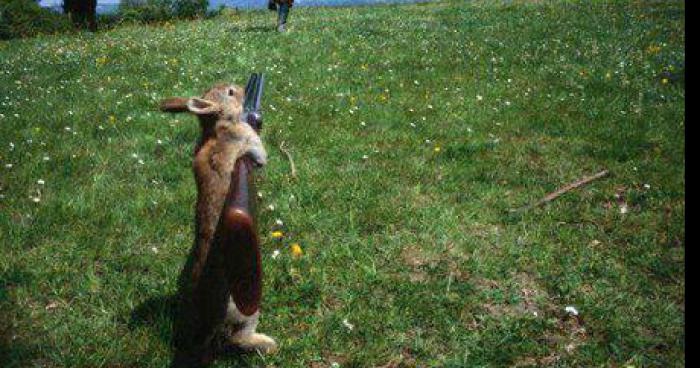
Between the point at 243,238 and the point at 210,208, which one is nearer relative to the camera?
the point at 243,238

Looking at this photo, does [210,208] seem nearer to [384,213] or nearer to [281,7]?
[384,213]

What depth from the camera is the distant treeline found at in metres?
26.8

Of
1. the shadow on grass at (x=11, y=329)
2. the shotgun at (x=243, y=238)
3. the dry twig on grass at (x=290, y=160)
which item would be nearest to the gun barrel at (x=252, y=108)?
the shotgun at (x=243, y=238)

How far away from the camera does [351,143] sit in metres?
8.23

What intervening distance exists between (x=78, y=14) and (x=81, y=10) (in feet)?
1.72

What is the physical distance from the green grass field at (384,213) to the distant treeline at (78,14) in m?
17.7

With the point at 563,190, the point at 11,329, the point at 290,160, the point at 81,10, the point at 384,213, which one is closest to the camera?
the point at 11,329

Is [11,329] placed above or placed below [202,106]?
below

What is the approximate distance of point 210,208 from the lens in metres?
3.44

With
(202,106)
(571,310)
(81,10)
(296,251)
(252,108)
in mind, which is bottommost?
(571,310)

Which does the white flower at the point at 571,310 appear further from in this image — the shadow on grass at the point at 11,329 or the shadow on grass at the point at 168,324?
the shadow on grass at the point at 11,329

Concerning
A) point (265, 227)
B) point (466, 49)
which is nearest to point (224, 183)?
point (265, 227)

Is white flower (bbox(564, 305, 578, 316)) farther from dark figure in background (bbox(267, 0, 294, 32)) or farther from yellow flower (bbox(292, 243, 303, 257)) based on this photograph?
dark figure in background (bbox(267, 0, 294, 32))

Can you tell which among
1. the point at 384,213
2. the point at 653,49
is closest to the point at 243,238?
the point at 384,213
